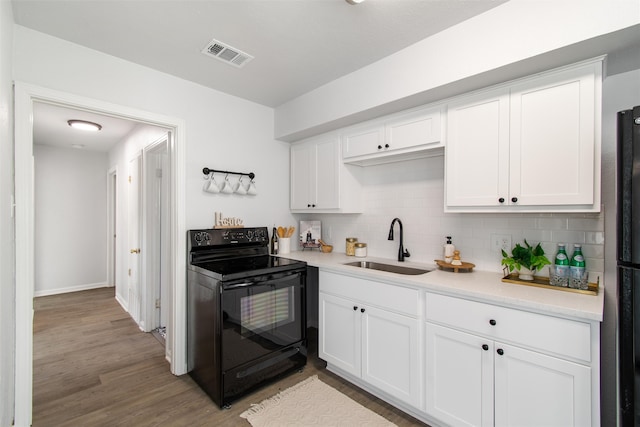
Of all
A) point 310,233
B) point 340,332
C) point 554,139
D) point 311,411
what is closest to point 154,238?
point 310,233

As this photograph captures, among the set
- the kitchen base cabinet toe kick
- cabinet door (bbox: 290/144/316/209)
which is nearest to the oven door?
the kitchen base cabinet toe kick

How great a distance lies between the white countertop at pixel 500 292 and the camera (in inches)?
54.5

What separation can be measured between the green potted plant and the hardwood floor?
1.19 metres

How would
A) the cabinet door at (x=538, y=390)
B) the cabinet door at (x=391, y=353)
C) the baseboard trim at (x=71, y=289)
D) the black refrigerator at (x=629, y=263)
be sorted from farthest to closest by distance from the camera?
the baseboard trim at (x=71, y=289) → the cabinet door at (x=391, y=353) → the cabinet door at (x=538, y=390) → the black refrigerator at (x=629, y=263)

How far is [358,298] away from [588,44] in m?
1.96

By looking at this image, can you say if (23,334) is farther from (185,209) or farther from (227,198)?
(227,198)

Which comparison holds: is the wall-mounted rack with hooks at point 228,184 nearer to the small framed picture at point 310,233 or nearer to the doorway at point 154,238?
the small framed picture at point 310,233

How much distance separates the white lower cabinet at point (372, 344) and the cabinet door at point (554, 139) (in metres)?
1.08

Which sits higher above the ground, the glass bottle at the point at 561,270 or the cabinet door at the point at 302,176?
the cabinet door at the point at 302,176

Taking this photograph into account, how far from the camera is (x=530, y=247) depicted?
190 cm

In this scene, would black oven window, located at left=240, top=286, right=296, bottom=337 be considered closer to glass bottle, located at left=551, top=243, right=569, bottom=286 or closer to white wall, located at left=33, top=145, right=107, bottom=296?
glass bottle, located at left=551, top=243, right=569, bottom=286

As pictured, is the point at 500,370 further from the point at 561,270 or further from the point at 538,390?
the point at 561,270

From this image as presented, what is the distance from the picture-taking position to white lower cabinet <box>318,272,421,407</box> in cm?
196

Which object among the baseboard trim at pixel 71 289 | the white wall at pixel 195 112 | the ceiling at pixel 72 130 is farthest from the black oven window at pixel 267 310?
the baseboard trim at pixel 71 289
